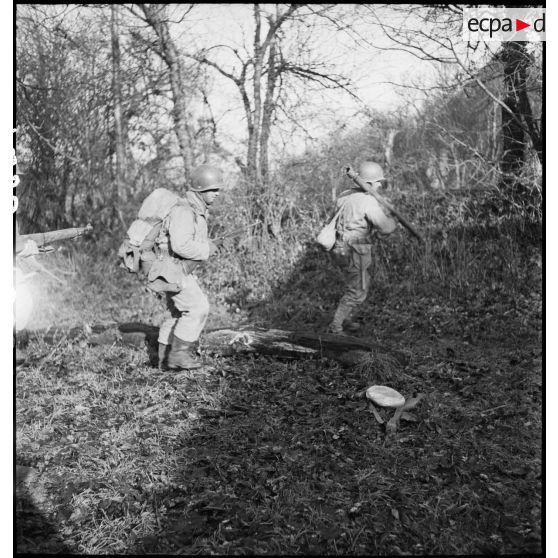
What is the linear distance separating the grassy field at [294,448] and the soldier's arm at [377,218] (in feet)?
4.77

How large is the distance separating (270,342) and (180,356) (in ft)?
3.50

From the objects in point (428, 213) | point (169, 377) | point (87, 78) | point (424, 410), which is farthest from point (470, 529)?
point (87, 78)

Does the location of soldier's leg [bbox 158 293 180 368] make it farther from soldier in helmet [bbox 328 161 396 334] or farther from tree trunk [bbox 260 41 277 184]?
tree trunk [bbox 260 41 277 184]

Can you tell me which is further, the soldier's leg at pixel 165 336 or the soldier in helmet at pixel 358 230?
the soldier in helmet at pixel 358 230

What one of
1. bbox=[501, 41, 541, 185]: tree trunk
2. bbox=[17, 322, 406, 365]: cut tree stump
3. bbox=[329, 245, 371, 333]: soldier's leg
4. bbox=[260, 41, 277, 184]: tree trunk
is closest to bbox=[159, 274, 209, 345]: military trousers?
bbox=[17, 322, 406, 365]: cut tree stump

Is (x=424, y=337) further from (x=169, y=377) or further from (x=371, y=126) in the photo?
(x=371, y=126)

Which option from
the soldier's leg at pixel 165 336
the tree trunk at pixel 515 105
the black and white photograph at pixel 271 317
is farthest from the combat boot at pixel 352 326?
the tree trunk at pixel 515 105

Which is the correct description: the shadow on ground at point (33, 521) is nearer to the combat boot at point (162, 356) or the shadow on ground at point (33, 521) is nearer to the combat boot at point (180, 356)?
the combat boot at point (180, 356)

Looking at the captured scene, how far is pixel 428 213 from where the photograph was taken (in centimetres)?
915

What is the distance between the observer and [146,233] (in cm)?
498

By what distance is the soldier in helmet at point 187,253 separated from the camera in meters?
4.96

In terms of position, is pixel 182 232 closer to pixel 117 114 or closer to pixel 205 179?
pixel 205 179

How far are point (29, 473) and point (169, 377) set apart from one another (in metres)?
1.87
